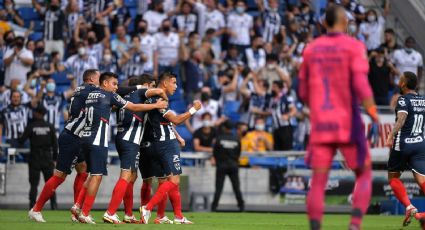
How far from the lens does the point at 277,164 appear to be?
86.2ft

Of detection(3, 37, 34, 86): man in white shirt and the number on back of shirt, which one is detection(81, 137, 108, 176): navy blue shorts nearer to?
the number on back of shirt

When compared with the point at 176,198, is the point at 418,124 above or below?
above

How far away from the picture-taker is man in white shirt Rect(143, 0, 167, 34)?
2847cm

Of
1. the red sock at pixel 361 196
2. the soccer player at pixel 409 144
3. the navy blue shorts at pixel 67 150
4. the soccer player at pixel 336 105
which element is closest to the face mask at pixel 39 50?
the navy blue shorts at pixel 67 150

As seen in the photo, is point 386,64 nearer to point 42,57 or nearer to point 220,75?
point 220,75

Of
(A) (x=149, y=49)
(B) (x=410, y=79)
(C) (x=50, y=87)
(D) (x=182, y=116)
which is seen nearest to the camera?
(D) (x=182, y=116)

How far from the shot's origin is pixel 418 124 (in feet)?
57.0

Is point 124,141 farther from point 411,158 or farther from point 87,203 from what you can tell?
point 411,158

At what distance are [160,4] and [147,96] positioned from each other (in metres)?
12.5

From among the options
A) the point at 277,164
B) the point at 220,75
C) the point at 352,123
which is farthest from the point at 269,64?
the point at 352,123

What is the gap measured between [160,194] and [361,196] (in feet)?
20.6

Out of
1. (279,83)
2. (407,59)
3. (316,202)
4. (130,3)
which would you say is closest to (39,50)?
(130,3)

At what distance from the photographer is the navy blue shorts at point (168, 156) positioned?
17.0 metres

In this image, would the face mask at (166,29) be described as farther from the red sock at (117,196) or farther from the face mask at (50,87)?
the red sock at (117,196)
